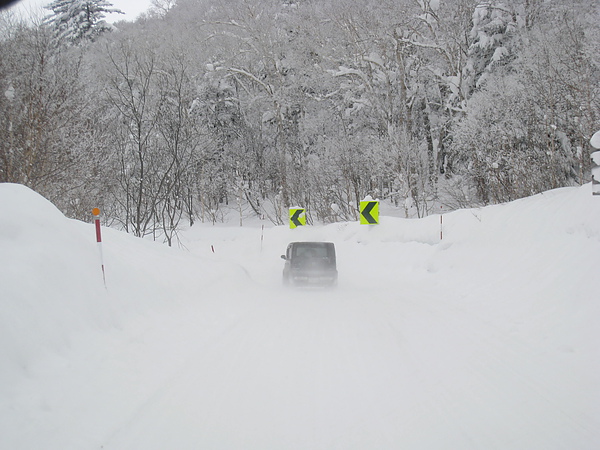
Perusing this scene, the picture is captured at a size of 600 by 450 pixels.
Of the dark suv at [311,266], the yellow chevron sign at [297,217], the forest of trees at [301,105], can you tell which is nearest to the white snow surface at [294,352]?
the dark suv at [311,266]

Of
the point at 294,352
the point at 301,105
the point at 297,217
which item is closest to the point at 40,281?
the point at 294,352

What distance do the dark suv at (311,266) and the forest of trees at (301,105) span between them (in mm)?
5481

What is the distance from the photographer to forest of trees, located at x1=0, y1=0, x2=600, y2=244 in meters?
16.0

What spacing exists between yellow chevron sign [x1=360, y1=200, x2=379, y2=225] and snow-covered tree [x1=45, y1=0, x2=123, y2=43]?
3466cm

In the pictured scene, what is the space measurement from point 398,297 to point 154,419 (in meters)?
7.99

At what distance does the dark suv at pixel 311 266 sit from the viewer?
14.3 meters

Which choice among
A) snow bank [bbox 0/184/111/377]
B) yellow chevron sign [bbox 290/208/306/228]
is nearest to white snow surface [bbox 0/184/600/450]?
snow bank [bbox 0/184/111/377]

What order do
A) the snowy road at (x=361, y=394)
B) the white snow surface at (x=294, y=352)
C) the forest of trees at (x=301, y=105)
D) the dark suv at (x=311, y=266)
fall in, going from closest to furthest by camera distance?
the snowy road at (x=361, y=394) → the white snow surface at (x=294, y=352) → the dark suv at (x=311, y=266) → the forest of trees at (x=301, y=105)

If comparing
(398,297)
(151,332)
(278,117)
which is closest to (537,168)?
(398,297)

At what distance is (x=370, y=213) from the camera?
19.8 metres

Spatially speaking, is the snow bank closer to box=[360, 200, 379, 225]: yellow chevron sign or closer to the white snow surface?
the white snow surface

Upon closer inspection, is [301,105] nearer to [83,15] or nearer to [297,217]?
[297,217]

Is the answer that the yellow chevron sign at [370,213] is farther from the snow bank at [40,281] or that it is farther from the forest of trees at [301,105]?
the snow bank at [40,281]

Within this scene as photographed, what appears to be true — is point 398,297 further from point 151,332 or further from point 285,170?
point 285,170
